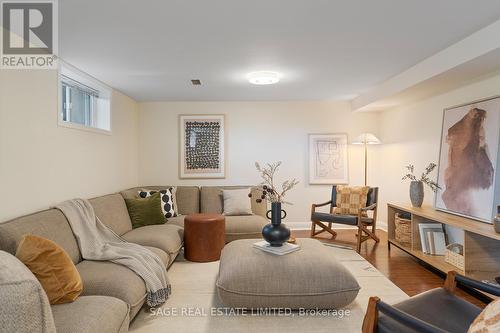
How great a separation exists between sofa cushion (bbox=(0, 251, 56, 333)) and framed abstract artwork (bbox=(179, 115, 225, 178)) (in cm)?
396

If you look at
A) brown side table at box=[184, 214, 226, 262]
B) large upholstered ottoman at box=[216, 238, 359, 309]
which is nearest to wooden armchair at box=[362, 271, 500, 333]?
large upholstered ottoman at box=[216, 238, 359, 309]

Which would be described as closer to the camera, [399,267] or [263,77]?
[399,267]

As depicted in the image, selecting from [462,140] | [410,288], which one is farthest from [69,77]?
[462,140]

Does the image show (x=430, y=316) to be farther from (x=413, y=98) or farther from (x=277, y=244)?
(x=413, y=98)

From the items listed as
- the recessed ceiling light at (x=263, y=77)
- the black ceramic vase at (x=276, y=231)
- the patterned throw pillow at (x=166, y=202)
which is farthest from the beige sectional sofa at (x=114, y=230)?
the recessed ceiling light at (x=263, y=77)

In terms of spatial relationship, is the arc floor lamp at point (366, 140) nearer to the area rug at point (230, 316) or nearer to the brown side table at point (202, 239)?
the area rug at point (230, 316)

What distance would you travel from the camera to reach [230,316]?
2314mm

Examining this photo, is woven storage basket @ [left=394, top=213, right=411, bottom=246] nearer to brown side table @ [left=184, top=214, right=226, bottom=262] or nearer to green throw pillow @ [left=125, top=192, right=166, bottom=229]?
brown side table @ [left=184, top=214, right=226, bottom=262]

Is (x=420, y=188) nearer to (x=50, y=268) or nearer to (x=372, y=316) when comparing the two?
(x=372, y=316)

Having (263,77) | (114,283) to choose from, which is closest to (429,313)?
(114,283)

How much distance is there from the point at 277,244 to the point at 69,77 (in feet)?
9.94

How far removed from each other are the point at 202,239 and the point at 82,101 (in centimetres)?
239

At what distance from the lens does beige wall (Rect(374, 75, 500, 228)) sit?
327cm

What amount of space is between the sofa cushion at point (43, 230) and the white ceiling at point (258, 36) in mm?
1521
